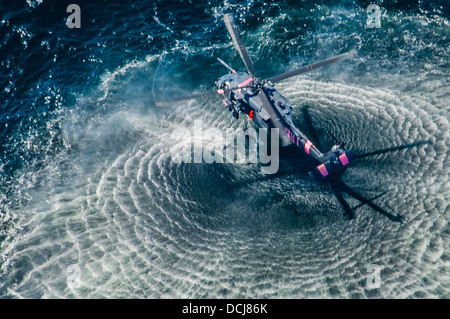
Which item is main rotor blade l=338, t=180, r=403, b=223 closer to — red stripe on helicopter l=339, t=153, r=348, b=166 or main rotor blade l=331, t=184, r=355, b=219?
main rotor blade l=331, t=184, r=355, b=219

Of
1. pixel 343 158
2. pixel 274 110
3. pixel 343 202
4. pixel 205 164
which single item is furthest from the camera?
pixel 205 164

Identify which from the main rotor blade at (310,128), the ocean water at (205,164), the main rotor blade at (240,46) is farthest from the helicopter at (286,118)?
the main rotor blade at (310,128)

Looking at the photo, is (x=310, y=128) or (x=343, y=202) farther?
(x=310, y=128)

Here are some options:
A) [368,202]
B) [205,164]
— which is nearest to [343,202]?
[368,202]

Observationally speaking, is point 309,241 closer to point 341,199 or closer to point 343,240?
point 343,240

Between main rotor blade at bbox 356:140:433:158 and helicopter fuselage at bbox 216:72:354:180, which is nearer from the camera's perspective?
helicopter fuselage at bbox 216:72:354:180

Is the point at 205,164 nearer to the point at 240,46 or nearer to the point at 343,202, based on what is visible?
the point at 240,46

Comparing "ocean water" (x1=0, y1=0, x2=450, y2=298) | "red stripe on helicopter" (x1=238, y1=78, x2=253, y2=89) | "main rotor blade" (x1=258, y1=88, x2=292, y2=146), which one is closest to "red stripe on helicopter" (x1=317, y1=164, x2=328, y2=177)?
"ocean water" (x1=0, y1=0, x2=450, y2=298)
